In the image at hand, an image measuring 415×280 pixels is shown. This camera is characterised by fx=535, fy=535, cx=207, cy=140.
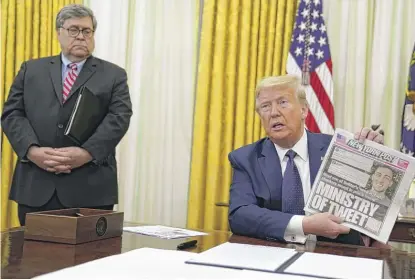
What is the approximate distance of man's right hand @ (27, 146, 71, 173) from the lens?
274cm

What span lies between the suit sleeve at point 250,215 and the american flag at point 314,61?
2.01 metres

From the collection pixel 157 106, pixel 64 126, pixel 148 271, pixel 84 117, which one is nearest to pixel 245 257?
pixel 148 271

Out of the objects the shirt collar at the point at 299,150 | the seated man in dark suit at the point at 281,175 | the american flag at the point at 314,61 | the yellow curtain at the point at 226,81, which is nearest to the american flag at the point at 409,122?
the american flag at the point at 314,61

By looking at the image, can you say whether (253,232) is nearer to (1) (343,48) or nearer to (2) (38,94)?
(2) (38,94)

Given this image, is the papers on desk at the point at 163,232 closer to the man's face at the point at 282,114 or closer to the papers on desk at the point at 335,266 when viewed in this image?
the papers on desk at the point at 335,266

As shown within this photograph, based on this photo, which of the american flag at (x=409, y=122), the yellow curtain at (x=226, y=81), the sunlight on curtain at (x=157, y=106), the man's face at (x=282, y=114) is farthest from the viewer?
the sunlight on curtain at (x=157, y=106)

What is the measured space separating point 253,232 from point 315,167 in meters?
0.47

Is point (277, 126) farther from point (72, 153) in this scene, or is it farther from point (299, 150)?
point (72, 153)

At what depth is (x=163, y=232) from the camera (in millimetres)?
1944

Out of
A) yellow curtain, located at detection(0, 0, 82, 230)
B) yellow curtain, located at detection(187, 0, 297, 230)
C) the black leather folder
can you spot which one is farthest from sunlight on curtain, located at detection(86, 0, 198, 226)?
the black leather folder

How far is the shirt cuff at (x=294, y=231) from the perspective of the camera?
1896 mm

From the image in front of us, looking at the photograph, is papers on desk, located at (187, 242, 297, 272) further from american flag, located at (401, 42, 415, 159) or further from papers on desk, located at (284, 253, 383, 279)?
american flag, located at (401, 42, 415, 159)

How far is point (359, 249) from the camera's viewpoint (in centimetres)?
Answer: 178

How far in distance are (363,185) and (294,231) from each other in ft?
0.96
